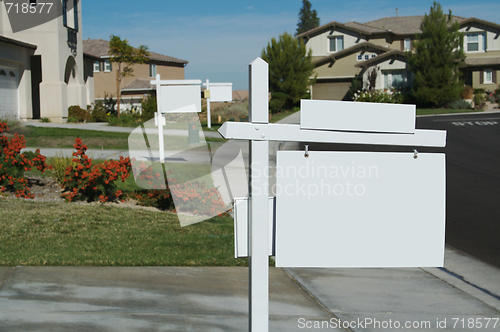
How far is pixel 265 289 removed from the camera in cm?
190

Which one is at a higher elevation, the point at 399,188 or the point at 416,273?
the point at 399,188

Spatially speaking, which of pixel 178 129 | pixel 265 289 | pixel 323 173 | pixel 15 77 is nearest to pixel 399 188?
pixel 323 173

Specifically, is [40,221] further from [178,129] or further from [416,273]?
[178,129]

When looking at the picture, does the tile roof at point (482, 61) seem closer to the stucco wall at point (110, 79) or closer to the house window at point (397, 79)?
the house window at point (397, 79)

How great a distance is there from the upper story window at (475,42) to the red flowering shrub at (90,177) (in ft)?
126

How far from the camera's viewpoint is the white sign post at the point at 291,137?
1830mm

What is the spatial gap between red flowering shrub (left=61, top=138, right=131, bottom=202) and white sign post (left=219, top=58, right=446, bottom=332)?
22.2 feet

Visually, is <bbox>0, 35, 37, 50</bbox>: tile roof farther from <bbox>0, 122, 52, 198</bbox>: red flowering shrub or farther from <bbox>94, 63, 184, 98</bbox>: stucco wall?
<bbox>94, 63, 184, 98</bbox>: stucco wall

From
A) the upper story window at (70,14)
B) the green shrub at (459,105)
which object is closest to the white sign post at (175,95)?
the upper story window at (70,14)

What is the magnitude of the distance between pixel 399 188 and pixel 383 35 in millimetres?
42706

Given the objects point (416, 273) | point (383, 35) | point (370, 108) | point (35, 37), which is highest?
point (383, 35)

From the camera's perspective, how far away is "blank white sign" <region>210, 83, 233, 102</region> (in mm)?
28859

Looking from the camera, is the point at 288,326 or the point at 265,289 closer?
the point at 265,289

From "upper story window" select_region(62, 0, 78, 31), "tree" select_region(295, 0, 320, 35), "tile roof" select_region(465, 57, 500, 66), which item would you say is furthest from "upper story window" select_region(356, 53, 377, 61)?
"tree" select_region(295, 0, 320, 35)
